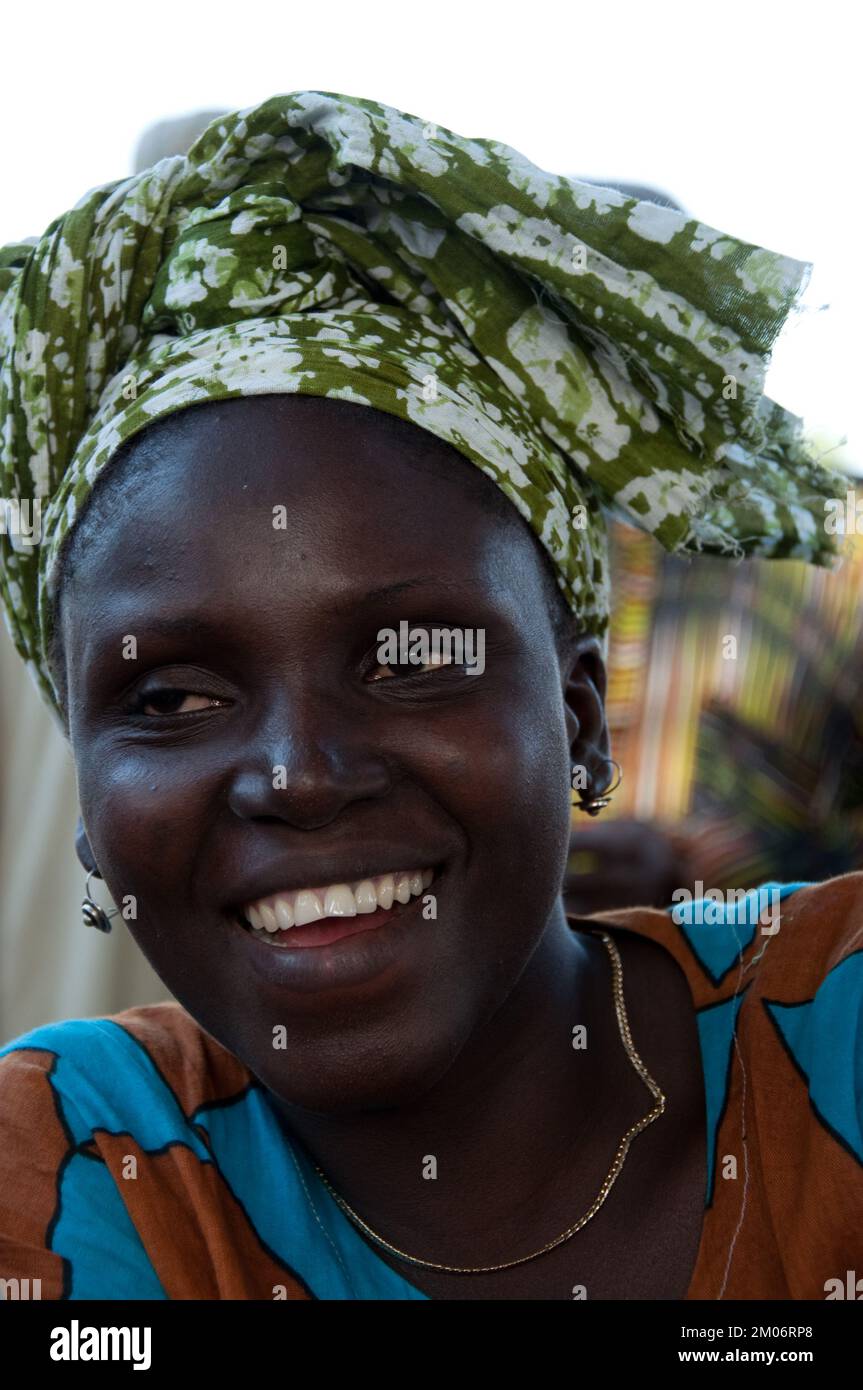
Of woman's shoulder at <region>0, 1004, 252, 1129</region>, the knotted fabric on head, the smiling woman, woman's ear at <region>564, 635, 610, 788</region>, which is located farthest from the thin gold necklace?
the knotted fabric on head

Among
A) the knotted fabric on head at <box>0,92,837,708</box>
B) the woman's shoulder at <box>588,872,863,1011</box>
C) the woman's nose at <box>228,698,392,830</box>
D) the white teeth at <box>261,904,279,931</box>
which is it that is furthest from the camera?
the woman's shoulder at <box>588,872,863,1011</box>

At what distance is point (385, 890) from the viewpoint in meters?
1.67

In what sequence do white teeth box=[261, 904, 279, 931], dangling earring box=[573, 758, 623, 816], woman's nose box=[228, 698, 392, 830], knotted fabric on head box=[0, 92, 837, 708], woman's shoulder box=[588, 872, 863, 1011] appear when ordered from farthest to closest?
dangling earring box=[573, 758, 623, 816], woman's shoulder box=[588, 872, 863, 1011], knotted fabric on head box=[0, 92, 837, 708], white teeth box=[261, 904, 279, 931], woman's nose box=[228, 698, 392, 830]

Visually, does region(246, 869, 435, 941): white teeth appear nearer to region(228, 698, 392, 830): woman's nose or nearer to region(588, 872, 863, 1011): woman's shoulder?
region(228, 698, 392, 830): woman's nose

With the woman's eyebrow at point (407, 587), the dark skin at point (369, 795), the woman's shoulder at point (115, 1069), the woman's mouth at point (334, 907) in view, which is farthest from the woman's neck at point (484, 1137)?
the woman's eyebrow at point (407, 587)

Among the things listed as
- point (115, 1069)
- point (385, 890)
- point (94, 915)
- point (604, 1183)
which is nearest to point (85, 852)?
point (94, 915)

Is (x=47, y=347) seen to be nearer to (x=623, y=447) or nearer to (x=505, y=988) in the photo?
(x=623, y=447)

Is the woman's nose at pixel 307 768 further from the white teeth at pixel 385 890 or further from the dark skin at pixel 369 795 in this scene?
the white teeth at pixel 385 890

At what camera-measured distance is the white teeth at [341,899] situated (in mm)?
1652

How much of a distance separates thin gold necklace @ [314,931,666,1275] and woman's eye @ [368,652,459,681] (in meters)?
0.61

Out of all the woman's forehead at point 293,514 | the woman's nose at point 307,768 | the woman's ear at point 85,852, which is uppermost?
the woman's forehead at point 293,514

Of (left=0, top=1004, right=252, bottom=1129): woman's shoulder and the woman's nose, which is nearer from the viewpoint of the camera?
the woman's nose

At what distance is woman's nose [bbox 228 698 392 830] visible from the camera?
5.16 ft
